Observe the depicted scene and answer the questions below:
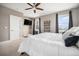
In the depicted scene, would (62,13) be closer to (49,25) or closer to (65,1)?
(65,1)

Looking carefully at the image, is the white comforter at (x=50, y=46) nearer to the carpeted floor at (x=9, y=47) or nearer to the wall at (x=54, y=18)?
the wall at (x=54, y=18)

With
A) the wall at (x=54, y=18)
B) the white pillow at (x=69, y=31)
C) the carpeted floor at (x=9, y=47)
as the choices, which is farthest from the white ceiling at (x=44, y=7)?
the carpeted floor at (x=9, y=47)

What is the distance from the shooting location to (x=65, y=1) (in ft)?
3.83

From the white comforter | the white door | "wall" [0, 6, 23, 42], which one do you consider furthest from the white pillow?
"wall" [0, 6, 23, 42]

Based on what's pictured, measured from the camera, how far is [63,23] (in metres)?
1.25

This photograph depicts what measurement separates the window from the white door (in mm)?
728

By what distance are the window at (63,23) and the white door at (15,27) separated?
728mm

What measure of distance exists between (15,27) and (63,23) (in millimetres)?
870

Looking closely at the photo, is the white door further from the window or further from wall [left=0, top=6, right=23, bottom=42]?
the window

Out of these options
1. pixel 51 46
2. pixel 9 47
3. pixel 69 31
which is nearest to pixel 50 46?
pixel 51 46

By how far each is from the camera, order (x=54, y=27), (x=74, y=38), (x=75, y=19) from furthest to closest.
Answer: (x=54, y=27), (x=75, y=19), (x=74, y=38)

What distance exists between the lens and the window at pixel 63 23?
47.9 inches

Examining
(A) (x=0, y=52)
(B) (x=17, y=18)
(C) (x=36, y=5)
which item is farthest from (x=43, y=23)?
(A) (x=0, y=52)

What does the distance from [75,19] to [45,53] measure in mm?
749
